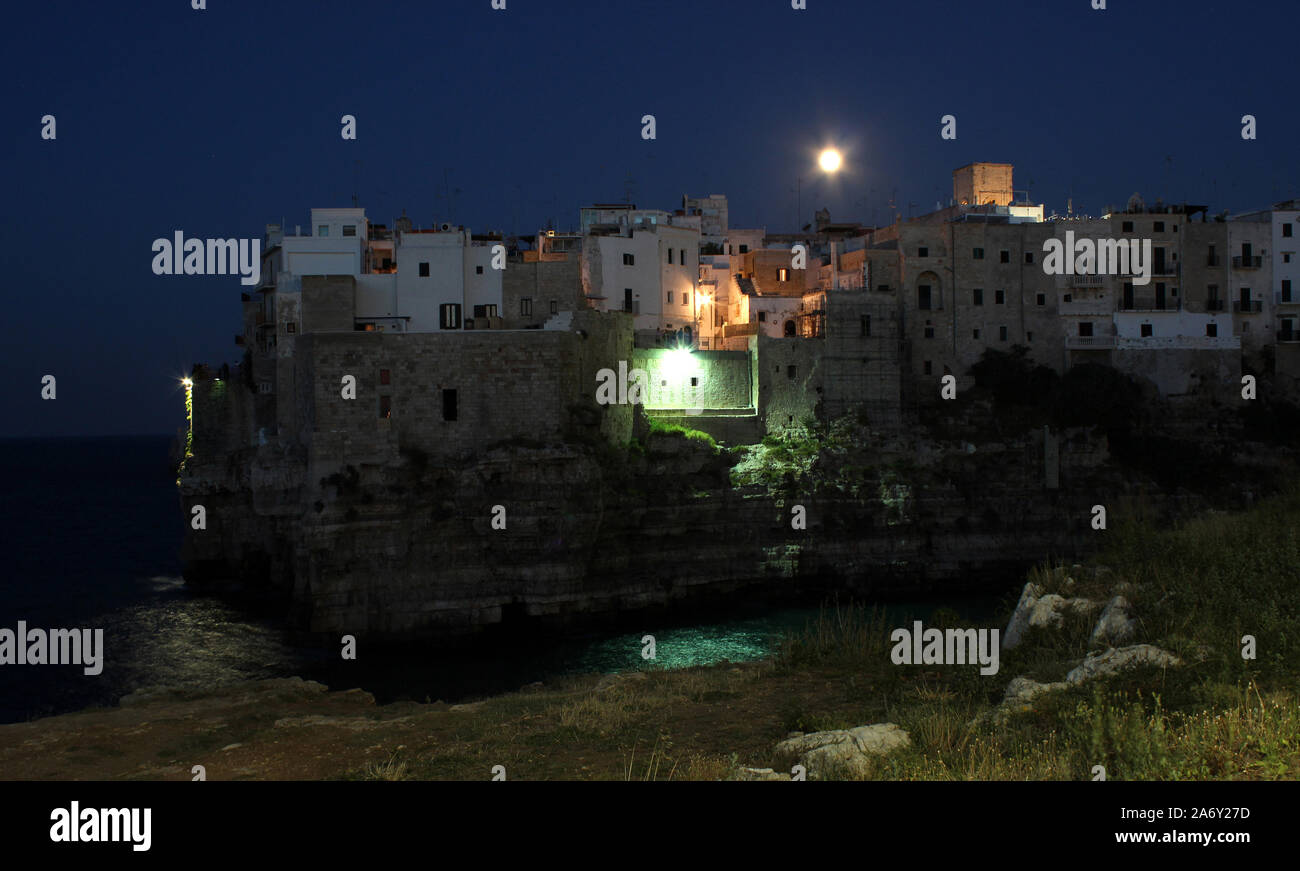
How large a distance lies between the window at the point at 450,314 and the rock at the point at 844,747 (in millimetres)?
34269

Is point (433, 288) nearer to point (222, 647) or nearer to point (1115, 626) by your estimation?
point (222, 647)

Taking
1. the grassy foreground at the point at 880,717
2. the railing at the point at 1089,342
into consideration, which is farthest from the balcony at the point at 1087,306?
the grassy foreground at the point at 880,717

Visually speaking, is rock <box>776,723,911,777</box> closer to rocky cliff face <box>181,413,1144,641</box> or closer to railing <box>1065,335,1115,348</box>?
rocky cliff face <box>181,413,1144,641</box>

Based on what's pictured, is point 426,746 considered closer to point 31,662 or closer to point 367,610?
point 367,610

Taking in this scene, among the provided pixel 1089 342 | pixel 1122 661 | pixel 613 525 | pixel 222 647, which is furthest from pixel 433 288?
pixel 1122 661

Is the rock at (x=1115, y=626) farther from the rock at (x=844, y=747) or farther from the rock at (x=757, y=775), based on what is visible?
the rock at (x=757, y=775)

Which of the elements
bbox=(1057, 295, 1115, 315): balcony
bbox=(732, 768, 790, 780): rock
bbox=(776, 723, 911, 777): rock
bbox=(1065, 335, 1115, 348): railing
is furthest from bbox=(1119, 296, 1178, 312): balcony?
bbox=(732, 768, 790, 780): rock

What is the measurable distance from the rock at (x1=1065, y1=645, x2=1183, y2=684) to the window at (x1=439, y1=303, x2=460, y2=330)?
3491cm

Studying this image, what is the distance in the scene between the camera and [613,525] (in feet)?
133

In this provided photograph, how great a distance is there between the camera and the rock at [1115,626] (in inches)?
607

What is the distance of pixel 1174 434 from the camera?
50.2m

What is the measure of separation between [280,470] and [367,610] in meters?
10.0

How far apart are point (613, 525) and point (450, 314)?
12123mm
